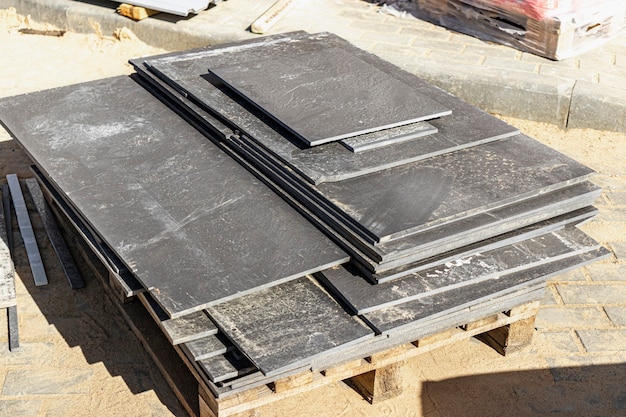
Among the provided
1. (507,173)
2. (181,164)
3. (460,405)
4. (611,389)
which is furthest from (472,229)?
(181,164)

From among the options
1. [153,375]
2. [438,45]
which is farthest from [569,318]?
[438,45]

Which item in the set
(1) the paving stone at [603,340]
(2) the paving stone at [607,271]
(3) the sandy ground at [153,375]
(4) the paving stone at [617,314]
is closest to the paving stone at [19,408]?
(3) the sandy ground at [153,375]

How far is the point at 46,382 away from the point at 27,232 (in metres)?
1.56

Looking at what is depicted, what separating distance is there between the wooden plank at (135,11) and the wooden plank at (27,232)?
307cm

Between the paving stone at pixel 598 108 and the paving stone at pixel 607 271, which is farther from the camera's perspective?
the paving stone at pixel 598 108

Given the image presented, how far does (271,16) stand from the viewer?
8617 mm

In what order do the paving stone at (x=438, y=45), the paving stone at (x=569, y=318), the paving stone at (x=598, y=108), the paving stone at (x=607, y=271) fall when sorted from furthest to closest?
the paving stone at (x=438, y=45) < the paving stone at (x=598, y=108) < the paving stone at (x=607, y=271) < the paving stone at (x=569, y=318)

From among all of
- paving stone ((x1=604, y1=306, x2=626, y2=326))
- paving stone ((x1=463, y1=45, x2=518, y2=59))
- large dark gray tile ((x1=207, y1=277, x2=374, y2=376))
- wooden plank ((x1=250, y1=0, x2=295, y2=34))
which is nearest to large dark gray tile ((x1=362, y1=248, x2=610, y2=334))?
large dark gray tile ((x1=207, y1=277, x2=374, y2=376))

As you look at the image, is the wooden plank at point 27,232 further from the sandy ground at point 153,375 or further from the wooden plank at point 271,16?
the wooden plank at point 271,16

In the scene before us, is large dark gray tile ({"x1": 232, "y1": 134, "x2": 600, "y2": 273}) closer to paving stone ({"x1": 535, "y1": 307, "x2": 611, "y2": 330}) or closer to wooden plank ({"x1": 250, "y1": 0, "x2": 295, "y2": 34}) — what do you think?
paving stone ({"x1": 535, "y1": 307, "x2": 611, "y2": 330})

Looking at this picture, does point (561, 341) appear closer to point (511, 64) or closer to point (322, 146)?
point (322, 146)

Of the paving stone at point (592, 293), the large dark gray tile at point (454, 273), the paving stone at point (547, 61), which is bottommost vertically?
the paving stone at point (592, 293)

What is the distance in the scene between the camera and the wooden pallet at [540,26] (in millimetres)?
7785

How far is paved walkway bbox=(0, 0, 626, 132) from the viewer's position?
736 cm
